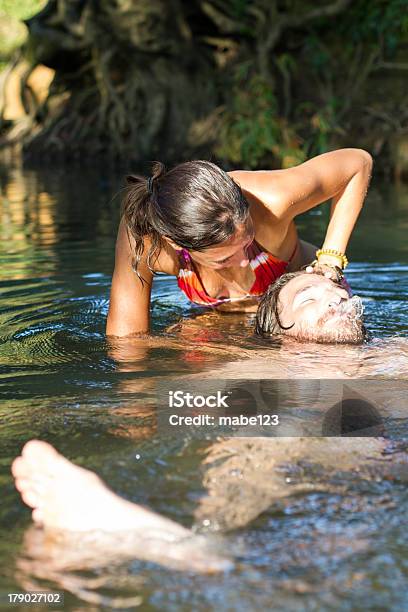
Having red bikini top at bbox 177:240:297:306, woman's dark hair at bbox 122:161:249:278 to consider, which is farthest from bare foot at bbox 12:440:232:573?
red bikini top at bbox 177:240:297:306

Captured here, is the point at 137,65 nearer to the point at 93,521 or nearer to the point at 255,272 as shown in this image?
the point at 255,272

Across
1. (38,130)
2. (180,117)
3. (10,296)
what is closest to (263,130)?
(180,117)

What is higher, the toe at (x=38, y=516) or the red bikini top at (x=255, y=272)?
the red bikini top at (x=255, y=272)

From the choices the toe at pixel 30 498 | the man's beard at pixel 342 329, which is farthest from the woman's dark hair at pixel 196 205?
the toe at pixel 30 498

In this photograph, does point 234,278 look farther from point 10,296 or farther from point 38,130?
point 38,130

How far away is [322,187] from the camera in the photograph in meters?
4.28

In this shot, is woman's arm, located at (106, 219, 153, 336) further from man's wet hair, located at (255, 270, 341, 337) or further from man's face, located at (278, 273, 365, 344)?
man's face, located at (278, 273, 365, 344)

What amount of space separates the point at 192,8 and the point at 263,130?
2735 mm

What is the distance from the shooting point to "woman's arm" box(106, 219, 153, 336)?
4172 mm

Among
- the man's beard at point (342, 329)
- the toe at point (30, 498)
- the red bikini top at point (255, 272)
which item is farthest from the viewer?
the red bikini top at point (255, 272)

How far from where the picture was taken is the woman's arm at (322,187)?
13.4ft

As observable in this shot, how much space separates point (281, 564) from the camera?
2023 mm

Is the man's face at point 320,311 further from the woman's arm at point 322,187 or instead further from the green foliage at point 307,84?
the green foliage at point 307,84

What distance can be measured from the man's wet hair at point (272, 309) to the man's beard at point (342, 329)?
0.40 ft
